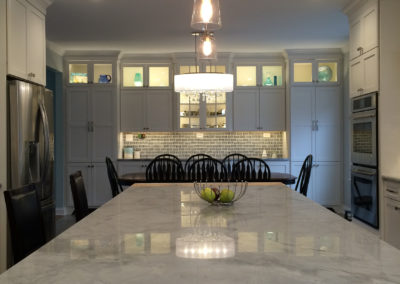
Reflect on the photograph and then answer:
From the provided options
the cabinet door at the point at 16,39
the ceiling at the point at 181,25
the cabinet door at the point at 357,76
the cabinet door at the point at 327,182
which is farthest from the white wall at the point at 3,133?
the cabinet door at the point at 327,182

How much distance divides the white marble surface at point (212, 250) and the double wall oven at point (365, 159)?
7.79 feet

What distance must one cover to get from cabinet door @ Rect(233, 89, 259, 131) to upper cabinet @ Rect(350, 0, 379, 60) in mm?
2541

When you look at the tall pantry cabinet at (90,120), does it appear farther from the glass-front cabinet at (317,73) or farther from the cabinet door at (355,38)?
the cabinet door at (355,38)

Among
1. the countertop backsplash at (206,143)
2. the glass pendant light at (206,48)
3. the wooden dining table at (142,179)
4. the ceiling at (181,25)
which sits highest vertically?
the ceiling at (181,25)

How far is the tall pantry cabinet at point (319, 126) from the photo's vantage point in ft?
22.9

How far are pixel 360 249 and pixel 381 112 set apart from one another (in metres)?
3.10

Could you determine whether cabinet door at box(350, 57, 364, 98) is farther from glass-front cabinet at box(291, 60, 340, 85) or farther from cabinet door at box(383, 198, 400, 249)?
glass-front cabinet at box(291, 60, 340, 85)

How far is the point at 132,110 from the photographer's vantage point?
23.8 feet

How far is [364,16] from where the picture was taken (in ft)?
14.6

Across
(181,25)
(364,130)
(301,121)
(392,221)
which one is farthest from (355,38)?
(301,121)

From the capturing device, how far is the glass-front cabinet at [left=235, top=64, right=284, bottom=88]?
7254 millimetres

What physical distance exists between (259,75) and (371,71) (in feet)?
10.1

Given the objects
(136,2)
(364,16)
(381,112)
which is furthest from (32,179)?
(364,16)

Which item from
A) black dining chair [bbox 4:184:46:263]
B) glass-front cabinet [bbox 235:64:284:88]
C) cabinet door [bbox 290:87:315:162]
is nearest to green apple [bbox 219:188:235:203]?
black dining chair [bbox 4:184:46:263]
